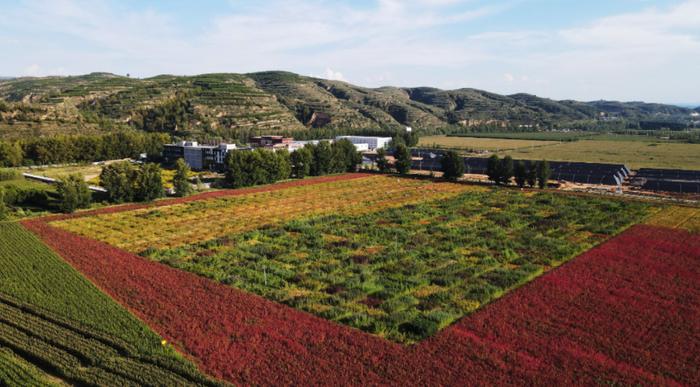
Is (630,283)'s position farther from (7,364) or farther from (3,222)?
(3,222)

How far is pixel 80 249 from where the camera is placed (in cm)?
3297

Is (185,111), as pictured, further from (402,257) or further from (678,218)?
(678,218)

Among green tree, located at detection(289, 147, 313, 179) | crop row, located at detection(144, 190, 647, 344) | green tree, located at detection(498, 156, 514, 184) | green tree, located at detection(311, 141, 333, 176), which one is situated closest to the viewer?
crop row, located at detection(144, 190, 647, 344)

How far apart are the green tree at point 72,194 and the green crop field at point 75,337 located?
1862 centimetres

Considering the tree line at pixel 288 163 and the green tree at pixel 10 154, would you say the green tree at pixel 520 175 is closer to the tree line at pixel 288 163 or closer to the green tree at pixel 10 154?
the tree line at pixel 288 163

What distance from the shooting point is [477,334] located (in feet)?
67.2

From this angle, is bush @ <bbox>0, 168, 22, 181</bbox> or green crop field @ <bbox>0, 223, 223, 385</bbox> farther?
bush @ <bbox>0, 168, 22, 181</bbox>

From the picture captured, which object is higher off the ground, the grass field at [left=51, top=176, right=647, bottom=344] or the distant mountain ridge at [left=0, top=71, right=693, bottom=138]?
the distant mountain ridge at [left=0, top=71, right=693, bottom=138]

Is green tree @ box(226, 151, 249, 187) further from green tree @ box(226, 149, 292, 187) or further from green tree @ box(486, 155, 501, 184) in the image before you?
green tree @ box(486, 155, 501, 184)

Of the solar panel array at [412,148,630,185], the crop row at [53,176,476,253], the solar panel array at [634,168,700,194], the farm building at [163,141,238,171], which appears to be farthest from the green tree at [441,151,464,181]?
the farm building at [163,141,238,171]

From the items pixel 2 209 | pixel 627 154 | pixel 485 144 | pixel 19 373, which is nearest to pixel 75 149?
pixel 2 209

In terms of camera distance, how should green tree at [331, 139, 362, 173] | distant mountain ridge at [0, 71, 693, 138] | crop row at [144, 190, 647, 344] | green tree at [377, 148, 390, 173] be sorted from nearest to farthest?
1. crop row at [144, 190, 647, 344]
2. green tree at [331, 139, 362, 173]
3. green tree at [377, 148, 390, 173]
4. distant mountain ridge at [0, 71, 693, 138]

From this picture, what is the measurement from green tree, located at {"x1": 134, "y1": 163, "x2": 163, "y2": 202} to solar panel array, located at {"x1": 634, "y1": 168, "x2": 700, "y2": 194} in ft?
196

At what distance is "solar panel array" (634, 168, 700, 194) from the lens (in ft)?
194
